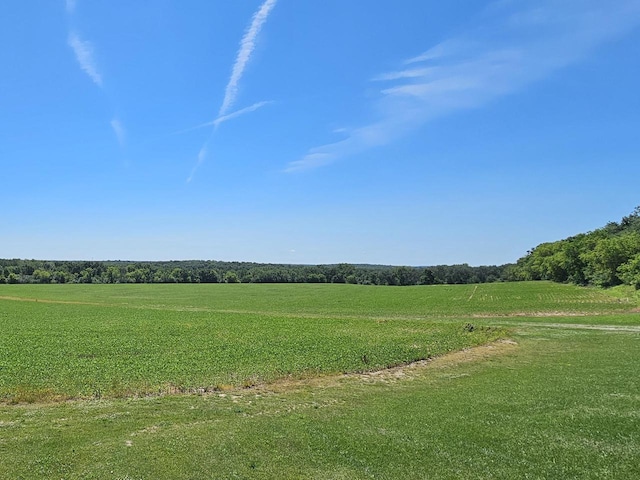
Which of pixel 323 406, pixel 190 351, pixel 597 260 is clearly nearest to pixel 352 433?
pixel 323 406

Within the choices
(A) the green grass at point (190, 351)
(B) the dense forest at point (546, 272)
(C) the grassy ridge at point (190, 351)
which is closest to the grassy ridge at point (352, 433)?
(A) the green grass at point (190, 351)

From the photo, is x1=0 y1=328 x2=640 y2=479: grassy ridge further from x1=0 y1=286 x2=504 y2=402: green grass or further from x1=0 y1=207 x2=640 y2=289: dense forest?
x1=0 y1=207 x2=640 y2=289: dense forest

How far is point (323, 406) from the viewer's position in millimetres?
17297

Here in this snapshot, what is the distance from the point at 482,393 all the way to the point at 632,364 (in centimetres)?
1126

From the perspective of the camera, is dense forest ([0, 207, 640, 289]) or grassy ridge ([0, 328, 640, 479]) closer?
grassy ridge ([0, 328, 640, 479])

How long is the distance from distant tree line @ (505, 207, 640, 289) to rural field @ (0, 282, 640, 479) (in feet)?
221

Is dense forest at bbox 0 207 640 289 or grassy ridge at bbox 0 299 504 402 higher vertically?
dense forest at bbox 0 207 640 289

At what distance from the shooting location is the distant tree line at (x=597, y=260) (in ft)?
301

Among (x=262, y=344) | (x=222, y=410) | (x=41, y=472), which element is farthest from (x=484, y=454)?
(x=262, y=344)

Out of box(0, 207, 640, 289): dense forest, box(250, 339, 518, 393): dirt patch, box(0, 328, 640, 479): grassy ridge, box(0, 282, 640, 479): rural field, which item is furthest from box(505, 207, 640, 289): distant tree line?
box(0, 328, 640, 479): grassy ridge

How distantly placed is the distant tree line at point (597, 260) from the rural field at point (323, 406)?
2655 inches

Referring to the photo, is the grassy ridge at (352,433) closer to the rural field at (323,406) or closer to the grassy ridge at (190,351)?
the rural field at (323,406)

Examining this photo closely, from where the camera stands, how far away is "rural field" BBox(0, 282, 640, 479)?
36.1 ft

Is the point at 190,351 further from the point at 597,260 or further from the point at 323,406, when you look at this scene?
the point at 597,260
